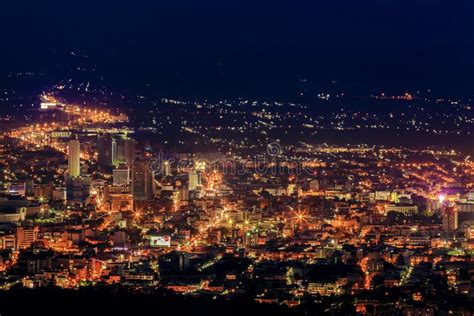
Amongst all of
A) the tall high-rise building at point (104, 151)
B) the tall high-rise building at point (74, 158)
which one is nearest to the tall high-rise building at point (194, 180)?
the tall high-rise building at point (104, 151)

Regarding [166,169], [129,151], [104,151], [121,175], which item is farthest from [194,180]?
[104,151]

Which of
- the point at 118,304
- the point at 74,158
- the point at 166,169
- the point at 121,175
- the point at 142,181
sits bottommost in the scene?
the point at 118,304

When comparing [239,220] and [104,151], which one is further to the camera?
[104,151]

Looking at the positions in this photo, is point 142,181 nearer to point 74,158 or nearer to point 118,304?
point 74,158

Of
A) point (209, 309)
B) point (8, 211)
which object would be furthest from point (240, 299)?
point (8, 211)

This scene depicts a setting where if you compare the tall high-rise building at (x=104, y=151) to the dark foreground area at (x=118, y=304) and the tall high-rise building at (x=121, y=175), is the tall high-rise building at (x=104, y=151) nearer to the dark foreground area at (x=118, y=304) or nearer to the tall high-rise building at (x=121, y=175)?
the tall high-rise building at (x=121, y=175)

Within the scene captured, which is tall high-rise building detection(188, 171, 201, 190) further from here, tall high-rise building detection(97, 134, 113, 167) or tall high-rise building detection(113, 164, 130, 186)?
tall high-rise building detection(97, 134, 113, 167)
